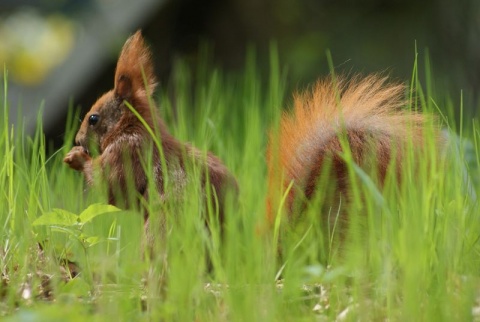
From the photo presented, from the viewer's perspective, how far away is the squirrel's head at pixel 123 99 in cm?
321

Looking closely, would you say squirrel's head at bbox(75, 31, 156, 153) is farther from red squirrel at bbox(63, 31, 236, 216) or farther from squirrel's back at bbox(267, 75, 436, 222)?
squirrel's back at bbox(267, 75, 436, 222)

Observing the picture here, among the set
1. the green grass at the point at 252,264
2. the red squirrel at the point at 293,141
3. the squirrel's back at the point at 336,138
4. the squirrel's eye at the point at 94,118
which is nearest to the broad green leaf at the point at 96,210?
the green grass at the point at 252,264

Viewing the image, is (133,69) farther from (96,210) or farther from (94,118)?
(96,210)

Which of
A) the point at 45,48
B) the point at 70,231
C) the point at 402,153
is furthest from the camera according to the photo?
the point at 45,48

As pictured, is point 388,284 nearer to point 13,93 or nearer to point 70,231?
point 70,231

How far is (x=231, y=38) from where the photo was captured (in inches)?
256

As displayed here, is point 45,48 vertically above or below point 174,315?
above

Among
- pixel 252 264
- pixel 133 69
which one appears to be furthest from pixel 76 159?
pixel 252 264

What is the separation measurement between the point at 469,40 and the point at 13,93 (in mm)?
2869

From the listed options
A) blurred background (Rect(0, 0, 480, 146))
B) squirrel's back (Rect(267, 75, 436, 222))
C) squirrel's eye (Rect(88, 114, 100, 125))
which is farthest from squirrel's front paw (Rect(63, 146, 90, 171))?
blurred background (Rect(0, 0, 480, 146))

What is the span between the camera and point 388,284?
2146mm

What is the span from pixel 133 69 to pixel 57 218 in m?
0.81

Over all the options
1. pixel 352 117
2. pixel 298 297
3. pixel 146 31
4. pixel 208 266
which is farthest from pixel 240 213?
pixel 146 31

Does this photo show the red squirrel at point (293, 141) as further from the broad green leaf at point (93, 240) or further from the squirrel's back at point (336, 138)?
the broad green leaf at point (93, 240)
